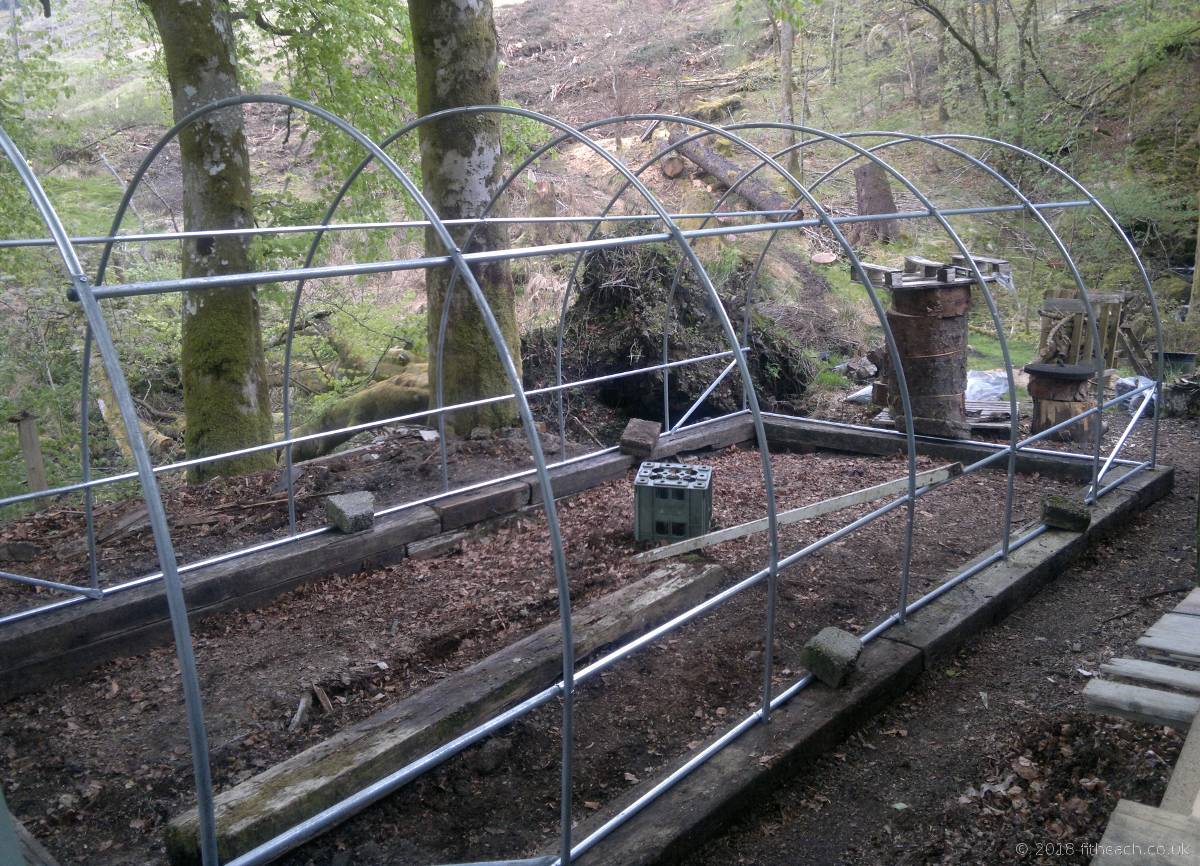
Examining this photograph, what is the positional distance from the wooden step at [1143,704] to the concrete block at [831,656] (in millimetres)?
1253

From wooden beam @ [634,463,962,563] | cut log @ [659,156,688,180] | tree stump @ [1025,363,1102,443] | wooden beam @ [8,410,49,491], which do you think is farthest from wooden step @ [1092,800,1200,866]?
cut log @ [659,156,688,180]

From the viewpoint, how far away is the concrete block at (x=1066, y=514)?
18.4ft

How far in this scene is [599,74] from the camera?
20.4 meters

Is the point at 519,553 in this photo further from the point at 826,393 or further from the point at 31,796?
the point at 826,393

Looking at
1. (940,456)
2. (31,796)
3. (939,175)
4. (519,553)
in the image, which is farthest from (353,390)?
(939,175)

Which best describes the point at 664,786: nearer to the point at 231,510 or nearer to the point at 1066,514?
the point at 1066,514

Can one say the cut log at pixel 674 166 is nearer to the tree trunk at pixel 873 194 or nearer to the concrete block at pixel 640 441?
the tree trunk at pixel 873 194

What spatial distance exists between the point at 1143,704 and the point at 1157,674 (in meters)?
0.26

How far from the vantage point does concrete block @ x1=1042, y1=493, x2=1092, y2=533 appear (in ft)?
18.4

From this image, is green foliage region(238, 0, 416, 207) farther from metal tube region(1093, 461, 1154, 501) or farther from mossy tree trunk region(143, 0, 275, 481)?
metal tube region(1093, 461, 1154, 501)

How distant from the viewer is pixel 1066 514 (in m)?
5.63

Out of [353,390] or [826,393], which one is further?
[353,390]

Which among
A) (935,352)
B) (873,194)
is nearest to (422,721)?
(935,352)

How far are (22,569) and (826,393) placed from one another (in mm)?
7517
